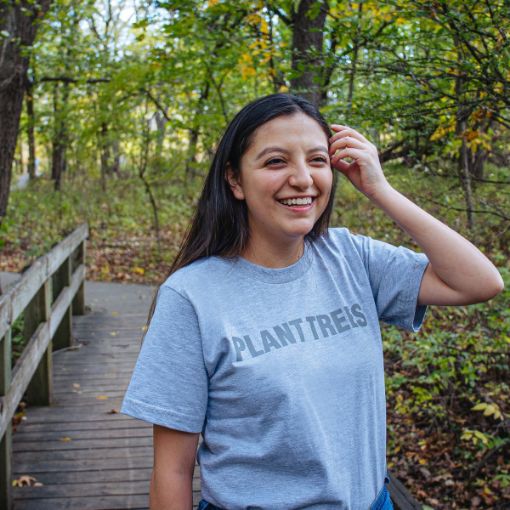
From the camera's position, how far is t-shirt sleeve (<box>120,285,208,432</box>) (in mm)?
1691

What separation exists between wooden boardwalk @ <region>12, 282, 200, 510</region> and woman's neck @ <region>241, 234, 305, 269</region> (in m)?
2.53

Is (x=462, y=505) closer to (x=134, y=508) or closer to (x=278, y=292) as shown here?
(x=134, y=508)

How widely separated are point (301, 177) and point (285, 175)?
0.04 meters

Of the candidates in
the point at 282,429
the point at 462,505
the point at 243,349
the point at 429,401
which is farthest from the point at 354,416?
the point at 429,401

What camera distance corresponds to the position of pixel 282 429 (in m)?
1.64

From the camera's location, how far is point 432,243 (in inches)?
73.5

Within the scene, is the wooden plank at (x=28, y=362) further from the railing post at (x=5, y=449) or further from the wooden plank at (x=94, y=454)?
the wooden plank at (x=94, y=454)

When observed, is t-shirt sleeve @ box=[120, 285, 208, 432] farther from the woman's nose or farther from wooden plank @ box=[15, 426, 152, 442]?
wooden plank @ box=[15, 426, 152, 442]

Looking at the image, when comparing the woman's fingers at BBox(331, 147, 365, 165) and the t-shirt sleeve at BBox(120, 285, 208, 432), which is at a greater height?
the woman's fingers at BBox(331, 147, 365, 165)

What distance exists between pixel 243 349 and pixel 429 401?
192 inches

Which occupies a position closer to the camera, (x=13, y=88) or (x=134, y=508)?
(x=134, y=508)

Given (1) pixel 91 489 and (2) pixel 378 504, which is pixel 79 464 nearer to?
Result: (1) pixel 91 489

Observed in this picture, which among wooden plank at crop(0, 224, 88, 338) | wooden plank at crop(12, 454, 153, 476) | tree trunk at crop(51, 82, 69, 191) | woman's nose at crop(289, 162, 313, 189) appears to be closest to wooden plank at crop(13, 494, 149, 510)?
wooden plank at crop(12, 454, 153, 476)

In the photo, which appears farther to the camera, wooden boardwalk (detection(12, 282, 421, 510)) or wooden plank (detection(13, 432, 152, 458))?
wooden plank (detection(13, 432, 152, 458))
